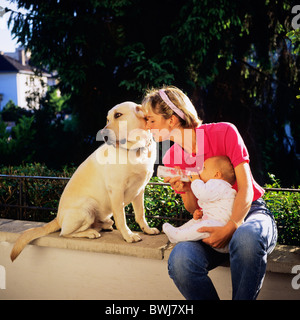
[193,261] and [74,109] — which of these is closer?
[193,261]

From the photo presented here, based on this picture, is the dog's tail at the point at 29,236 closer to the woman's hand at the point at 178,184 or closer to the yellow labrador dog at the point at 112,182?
the yellow labrador dog at the point at 112,182

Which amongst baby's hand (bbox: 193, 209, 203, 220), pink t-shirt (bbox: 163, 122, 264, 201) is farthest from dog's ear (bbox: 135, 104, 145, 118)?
baby's hand (bbox: 193, 209, 203, 220)

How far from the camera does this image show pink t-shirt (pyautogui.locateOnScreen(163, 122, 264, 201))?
2.15 m

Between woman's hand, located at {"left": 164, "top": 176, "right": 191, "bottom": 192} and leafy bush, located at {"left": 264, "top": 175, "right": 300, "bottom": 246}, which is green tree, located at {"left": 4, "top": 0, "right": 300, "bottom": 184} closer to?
leafy bush, located at {"left": 264, "top": 175, "right": 300, "bottom": 246}

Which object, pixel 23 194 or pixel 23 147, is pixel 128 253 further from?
pixel 23 147

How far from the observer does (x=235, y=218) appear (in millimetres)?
1978

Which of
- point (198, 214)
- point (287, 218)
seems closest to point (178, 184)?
point (198, 214)

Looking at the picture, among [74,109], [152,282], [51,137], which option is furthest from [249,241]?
[51,137]

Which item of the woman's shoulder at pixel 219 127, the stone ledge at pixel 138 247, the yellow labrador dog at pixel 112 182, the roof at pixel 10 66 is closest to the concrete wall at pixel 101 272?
the stone ledge at pixel 138 247

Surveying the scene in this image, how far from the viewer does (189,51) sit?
22.6 ft

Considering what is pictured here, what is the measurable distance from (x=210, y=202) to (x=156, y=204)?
4.31 feet
